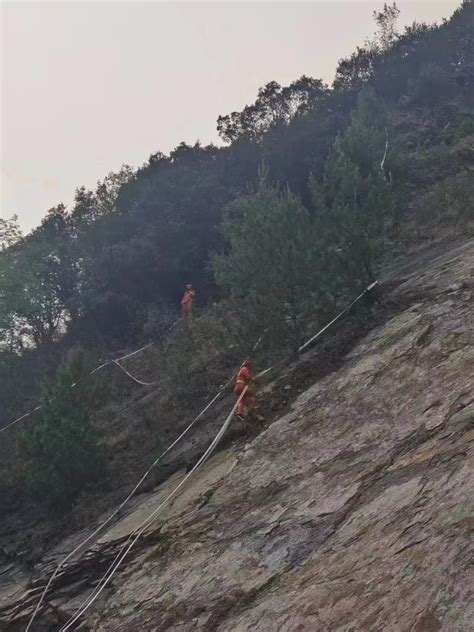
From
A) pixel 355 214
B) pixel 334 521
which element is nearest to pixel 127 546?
pixel 334 521

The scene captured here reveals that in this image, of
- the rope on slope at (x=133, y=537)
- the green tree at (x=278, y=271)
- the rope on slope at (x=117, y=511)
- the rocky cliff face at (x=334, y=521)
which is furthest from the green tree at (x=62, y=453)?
the green tree at (x=278, y=271)

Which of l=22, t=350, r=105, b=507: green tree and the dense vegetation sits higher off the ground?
the dense vegetation

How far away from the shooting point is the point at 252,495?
609cm

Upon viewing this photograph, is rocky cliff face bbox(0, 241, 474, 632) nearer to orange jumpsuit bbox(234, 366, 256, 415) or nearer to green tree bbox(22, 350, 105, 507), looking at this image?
orange jumpsuit bbox(234, 366, 256, 415)

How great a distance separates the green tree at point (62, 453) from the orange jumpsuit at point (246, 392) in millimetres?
2558

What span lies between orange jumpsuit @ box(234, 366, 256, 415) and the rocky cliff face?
26.0 inches

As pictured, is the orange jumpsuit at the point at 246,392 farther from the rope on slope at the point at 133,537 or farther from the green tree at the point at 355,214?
the green tree at the point at 355,214

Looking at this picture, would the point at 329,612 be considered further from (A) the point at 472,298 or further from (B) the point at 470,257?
(B) the point at 470,257

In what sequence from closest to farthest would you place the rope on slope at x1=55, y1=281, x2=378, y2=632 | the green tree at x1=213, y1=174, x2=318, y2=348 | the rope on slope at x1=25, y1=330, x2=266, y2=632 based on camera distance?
1. the rope on slope at x1=55, y1=281, x2=378, y2=632
2. the rope on slope at x1=25, y1=330, x2=266, y2=632
3. the green tree at x1=213, y1=174, x2=318, y2=348

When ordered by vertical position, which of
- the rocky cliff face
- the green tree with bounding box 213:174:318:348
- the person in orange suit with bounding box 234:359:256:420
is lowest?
the rocky cliff face

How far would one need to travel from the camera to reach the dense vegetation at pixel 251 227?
9234 millimetres

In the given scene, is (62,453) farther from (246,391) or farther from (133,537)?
(246,391)

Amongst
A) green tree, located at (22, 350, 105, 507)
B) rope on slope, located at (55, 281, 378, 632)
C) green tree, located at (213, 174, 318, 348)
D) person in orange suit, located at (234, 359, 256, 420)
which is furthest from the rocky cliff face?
green tree, located at (213, 174, 318, 348)

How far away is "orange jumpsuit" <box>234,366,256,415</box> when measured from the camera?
25.5 ft
